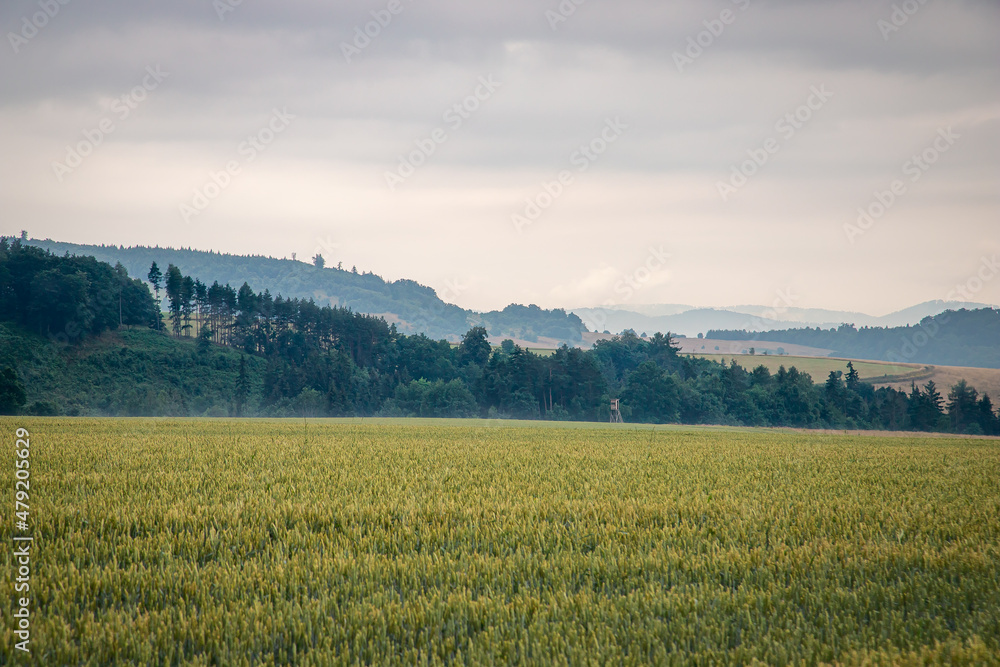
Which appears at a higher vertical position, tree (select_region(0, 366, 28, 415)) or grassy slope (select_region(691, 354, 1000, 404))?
grassy slope (select_region(691, 354, 1000, 404))

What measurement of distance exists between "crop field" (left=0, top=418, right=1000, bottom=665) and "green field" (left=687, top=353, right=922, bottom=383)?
6270 inches

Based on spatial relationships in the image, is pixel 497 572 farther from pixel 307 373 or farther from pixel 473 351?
pixel 473 351

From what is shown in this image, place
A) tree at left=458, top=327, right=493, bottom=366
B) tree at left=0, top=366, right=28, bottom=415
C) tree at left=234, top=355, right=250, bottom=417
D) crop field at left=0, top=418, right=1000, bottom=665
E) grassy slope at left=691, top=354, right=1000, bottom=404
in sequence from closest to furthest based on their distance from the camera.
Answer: crop field at left=0, top=418, right=1000, bottom=665 < tree at left=0, top=366, right=28, bottom=415 < tree at left=234, top=355, right=250, bottom=417 < tree at left=458, top=327, right=493, bottom=366 < grassy slope at left=691, top=354, right=1000, bottom=404

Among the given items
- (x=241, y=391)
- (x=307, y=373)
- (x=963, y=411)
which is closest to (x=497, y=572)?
(x=241, y=391)

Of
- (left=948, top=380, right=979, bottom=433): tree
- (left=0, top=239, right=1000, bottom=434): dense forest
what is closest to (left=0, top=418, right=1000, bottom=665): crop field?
(left=0, top=239, right=1000, bottom=434): dense forest

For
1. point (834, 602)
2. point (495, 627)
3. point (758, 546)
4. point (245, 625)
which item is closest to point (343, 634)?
point (245, 625)

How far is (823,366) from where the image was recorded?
593 ft

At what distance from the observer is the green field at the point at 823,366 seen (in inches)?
6535

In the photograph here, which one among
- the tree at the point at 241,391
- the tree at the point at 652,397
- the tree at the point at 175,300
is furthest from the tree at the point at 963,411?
the tree at the point at 175,300

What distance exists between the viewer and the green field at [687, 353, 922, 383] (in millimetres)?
166000

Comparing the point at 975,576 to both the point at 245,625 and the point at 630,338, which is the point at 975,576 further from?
the point at 630,338

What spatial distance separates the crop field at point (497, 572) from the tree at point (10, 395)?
6551cm

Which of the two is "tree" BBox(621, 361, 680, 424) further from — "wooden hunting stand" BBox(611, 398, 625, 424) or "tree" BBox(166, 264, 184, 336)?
"tree" BBox(166, 264, 184, 336)

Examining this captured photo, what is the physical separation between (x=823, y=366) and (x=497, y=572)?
197021 millimetres
